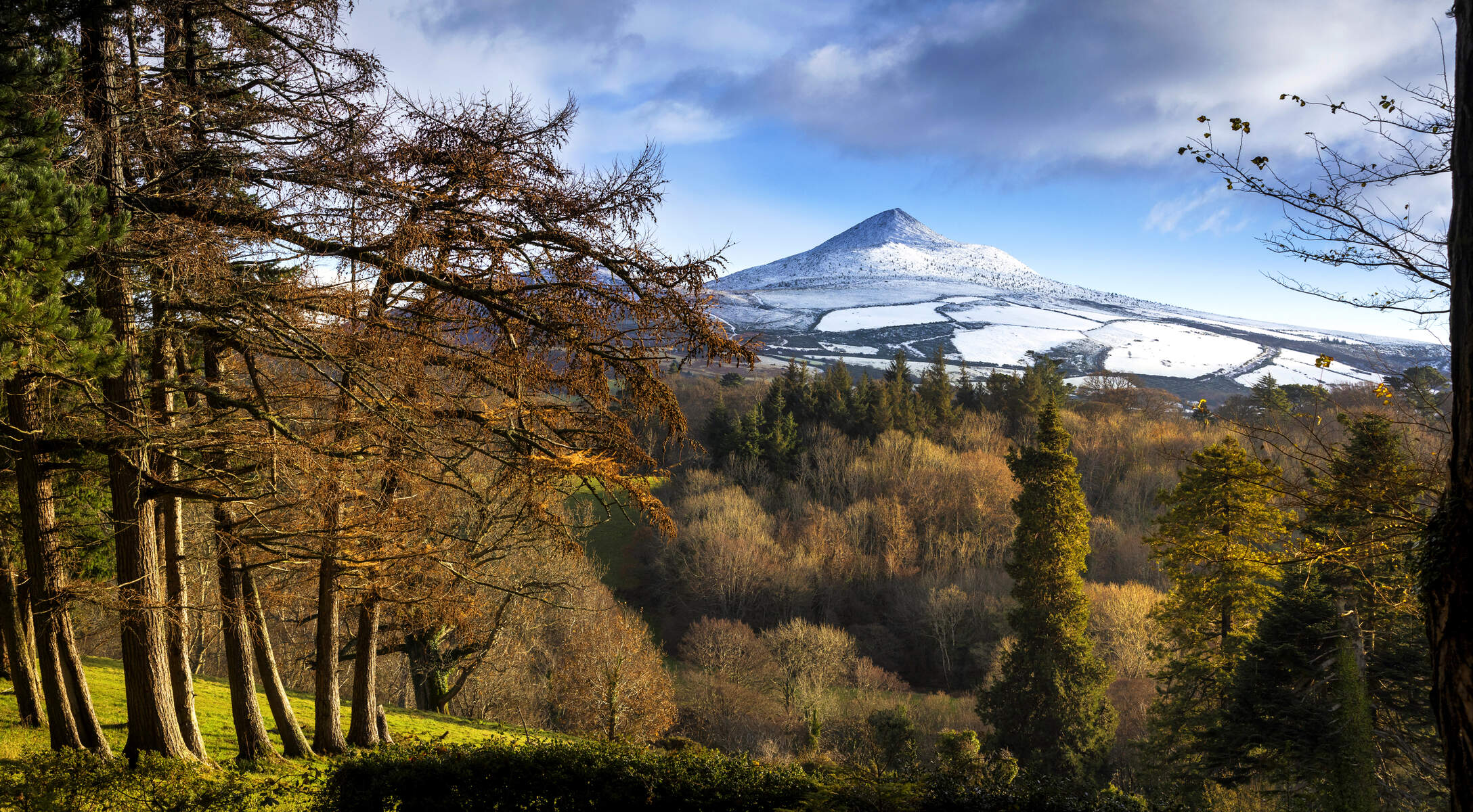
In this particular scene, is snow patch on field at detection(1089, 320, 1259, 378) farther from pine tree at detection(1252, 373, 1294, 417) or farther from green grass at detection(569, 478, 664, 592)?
green grass at detection(569, 478, 664, 592)

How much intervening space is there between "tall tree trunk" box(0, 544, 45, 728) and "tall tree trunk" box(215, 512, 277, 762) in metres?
3.23

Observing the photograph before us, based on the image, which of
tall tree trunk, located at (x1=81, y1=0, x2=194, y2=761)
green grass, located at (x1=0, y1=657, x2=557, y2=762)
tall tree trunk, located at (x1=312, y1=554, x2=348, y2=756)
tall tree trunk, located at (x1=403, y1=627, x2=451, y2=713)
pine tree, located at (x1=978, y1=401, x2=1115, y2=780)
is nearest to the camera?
tall tree trunk, located at (x1=81, y1=0, x2=194, y2=761)

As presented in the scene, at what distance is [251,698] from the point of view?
9188 mm

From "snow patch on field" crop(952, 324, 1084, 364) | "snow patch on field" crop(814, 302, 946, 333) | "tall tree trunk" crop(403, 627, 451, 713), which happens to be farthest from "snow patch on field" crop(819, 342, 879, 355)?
"tall tree trunk" crop(403, 627, 451, 713)

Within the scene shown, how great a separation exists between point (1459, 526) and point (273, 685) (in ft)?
37.6

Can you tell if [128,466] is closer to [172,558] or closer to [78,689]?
[172,558]

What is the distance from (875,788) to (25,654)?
1199 centimetres

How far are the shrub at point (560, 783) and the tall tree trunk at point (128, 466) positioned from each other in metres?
1.73

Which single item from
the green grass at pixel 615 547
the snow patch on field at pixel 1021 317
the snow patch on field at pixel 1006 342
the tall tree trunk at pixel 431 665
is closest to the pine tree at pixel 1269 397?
the green grass at pixel 615 547

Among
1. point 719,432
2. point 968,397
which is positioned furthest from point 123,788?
point 968,397

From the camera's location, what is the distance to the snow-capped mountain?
268 ft

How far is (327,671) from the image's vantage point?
1010cm

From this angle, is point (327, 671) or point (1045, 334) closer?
point (327, 671)

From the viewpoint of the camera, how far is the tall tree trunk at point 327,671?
9.79m
